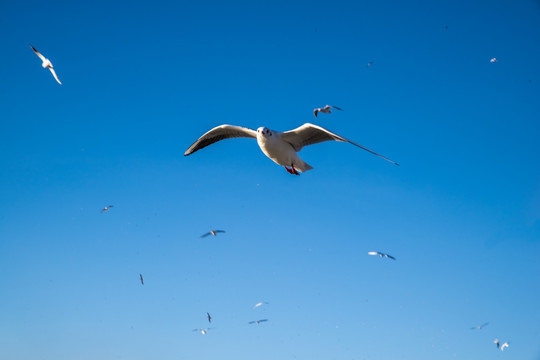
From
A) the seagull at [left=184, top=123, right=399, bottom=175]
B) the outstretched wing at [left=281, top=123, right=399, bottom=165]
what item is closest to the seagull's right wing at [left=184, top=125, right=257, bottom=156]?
the seagull at [left=184, top=123, right=399, bottom=175]

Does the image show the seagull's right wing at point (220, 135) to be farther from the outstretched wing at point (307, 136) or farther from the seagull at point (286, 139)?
the outstretched wing at point (307, 136)

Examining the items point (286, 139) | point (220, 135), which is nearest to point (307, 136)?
point (286, 139)

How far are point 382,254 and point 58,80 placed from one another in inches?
411

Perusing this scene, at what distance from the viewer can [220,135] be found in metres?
18.2

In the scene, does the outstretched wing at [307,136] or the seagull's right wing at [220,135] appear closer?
the outstretched wing at [307,136]

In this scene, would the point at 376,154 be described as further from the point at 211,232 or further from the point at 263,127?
the point at 211,232

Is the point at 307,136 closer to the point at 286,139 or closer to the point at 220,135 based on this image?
the point at 286,139

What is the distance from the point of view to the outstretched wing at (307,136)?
16031mm

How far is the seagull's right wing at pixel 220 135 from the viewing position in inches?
685

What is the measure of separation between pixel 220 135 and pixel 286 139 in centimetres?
274

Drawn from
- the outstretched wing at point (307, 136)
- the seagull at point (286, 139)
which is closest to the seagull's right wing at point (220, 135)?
the seagull at point (286, 139)

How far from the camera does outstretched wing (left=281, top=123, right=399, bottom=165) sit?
16.0 meters

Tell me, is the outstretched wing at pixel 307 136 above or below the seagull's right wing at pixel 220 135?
below

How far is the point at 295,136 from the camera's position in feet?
54.5
